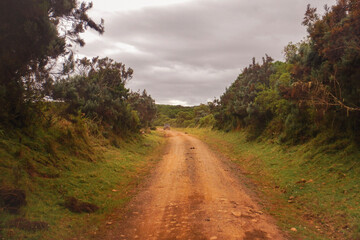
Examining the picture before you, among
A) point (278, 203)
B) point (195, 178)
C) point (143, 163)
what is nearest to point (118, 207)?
point (195, 178)

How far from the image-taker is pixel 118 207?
281 inches

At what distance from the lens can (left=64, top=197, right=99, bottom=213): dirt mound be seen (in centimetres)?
647

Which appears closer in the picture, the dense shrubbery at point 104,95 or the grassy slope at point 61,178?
the grassy slope at point 61,178

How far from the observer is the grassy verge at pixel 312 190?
5.87m

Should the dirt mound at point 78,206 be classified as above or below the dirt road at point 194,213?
above

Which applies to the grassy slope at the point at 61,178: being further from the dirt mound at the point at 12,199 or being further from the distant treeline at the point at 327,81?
the distant treeline at the point at 327,81

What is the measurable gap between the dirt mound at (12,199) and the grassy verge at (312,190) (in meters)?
5.58

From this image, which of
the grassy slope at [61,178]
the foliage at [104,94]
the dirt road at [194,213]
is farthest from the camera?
the foliage at [104,94]

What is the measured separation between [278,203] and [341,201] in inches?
61.3

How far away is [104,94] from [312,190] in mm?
13781

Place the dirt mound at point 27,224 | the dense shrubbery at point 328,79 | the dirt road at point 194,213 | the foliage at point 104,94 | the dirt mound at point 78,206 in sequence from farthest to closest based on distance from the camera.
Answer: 1. the foliage at point 104,94
2. the dense shrubbery at point 328,79
3. the dirt mound at point 78,206
4. the dirt road at point 194,213
5. the dirt mound at point 27,224

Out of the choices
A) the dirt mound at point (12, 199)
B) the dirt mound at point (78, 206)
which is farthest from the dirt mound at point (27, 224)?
the dirt mound at point (78, 206)

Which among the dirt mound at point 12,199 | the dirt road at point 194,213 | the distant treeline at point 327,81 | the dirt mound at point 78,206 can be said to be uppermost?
the distant treeline at point 327,81

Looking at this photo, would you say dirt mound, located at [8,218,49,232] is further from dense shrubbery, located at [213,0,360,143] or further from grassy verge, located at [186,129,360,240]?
dense shrubbery, located at [213,0,360,143]
